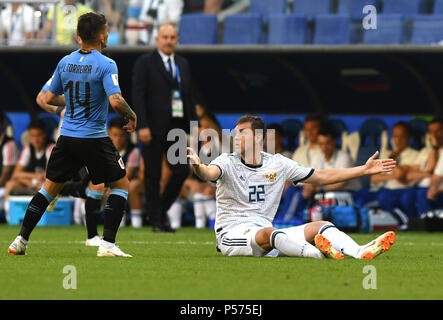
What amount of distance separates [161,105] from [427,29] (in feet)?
14.3

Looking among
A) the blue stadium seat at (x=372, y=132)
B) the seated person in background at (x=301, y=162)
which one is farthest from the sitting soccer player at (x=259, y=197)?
the blue stadium seat at (x=372, y=132)

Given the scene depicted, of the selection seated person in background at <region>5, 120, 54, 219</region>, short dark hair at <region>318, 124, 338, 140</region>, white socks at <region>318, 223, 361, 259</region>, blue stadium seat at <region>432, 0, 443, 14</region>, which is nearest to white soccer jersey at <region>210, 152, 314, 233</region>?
white socks at <region>318, 223, 361, 259</region>

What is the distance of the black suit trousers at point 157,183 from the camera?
1295cm

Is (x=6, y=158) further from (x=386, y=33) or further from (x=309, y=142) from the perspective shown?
(x=386, y=33)

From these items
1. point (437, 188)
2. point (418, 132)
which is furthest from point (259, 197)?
point (418, 132)

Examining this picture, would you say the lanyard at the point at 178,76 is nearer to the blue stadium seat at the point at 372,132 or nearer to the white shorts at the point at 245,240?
the blue stadium seat at the point at 372,132

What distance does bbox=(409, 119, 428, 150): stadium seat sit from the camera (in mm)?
15719

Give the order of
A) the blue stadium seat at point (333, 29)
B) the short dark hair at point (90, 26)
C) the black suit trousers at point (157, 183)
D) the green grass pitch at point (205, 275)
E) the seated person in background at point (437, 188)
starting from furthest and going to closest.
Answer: the blue stadium seat at point (333, 29) → the seated person in background at point (437, 188) → the black suit trousers at point (157, 183) → the short dark hair at point (90, 26) → the green grass pitch at point (205, 275)

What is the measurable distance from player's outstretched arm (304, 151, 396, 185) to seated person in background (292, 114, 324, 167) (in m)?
6.50

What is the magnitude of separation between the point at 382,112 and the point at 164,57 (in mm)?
4682

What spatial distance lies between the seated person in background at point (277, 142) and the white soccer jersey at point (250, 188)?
6.53m

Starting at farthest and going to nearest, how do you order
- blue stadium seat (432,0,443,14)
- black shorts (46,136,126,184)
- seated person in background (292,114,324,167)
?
1. blue stadium seat (432,0,443,14)
2. seated person in background (292,114,324,167)
3. black shorts (46,136,126,184)

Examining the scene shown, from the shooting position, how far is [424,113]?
54.0 ft

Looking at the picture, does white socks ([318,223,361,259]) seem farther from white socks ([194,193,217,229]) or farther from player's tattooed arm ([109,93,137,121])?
white socks ([194,193,217,229])
